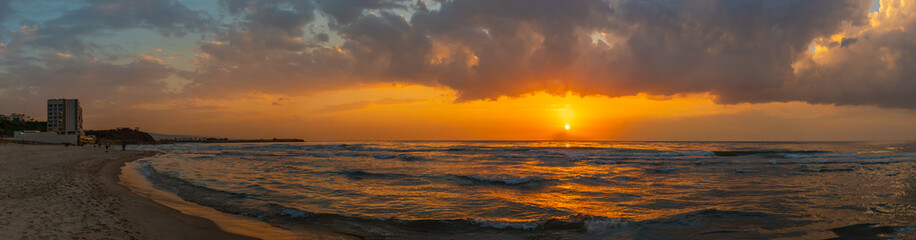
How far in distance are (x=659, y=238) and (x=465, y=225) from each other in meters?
4.36

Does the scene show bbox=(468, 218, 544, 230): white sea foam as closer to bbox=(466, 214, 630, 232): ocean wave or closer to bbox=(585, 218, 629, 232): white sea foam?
bbox=(466, 214, 630, 232): ocean wave

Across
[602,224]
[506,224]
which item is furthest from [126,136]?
[602,224]

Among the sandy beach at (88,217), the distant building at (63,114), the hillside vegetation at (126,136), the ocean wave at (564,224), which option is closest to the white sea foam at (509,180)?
the ocean wave at (564,224)

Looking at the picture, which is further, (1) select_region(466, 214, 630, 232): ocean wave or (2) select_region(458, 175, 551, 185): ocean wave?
(2) select_region(458, 175, 551, 185): ocean wave

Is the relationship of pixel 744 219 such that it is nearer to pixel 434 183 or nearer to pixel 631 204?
pixel 631 204

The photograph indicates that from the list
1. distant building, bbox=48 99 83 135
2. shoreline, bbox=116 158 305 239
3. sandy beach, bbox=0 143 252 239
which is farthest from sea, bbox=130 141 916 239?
distant building, bbox=48 99 83 135

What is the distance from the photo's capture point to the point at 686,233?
387 inches

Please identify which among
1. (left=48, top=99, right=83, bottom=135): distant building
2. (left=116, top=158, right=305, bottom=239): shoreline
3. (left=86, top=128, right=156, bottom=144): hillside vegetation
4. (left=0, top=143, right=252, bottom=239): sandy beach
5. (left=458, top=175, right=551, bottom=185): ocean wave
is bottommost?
(left=458, top=175, right=551, bottom=185): ocean wave

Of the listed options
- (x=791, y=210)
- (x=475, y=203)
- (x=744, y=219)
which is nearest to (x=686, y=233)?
(x=744, y=219)

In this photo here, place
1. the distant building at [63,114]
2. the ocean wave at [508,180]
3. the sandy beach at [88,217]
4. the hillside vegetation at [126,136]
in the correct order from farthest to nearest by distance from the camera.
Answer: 1. the distant building at [63,114]
2. the hillside vegetation at [126,136]
3. the ocean wave at [508,180]
4. the sandy beach at [88,217]

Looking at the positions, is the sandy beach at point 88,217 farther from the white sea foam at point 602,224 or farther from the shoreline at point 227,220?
the white sea foam at point 602,224

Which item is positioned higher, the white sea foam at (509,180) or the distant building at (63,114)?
the distant building at (63,114)

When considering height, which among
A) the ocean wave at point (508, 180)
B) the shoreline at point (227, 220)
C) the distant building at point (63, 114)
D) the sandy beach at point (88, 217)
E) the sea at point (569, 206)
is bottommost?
the ocean wave at point (508, 180)

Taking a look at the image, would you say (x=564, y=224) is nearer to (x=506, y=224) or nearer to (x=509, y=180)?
(x=506, y=224)
